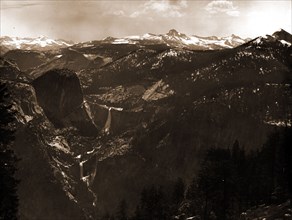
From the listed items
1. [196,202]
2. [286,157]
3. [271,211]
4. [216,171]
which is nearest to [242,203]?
[196,202]

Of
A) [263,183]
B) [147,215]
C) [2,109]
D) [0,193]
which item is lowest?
[147,215]

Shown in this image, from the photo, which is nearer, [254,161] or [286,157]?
[286,157]

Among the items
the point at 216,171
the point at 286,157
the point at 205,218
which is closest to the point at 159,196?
the point at 205,218

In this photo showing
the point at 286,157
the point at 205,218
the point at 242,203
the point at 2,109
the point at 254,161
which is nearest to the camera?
the point at 2,109

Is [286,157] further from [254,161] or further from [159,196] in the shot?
[254,161]

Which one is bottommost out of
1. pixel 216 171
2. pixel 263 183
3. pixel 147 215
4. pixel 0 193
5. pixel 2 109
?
pixel 147 215

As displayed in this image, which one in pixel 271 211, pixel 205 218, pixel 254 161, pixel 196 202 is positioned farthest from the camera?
pixel 254 161

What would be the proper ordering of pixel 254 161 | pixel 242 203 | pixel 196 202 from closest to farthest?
1. pixel 242 203
2. pixel 196 202
3. pixel 254 161

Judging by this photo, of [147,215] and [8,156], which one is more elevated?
[8,156]

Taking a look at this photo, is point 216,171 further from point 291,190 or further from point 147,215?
point 147,215
